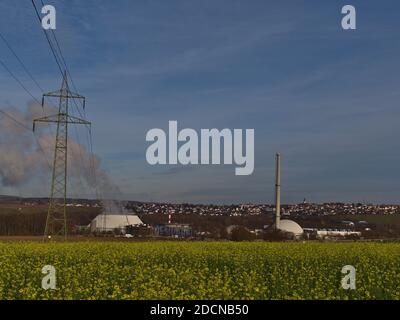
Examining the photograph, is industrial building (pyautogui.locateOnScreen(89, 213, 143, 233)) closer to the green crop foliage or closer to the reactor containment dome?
the reactor containment dome

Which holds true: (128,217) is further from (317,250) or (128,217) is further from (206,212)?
(317,250)

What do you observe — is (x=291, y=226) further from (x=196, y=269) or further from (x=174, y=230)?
(x=196, y=269)

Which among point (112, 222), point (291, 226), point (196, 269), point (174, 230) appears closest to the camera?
point (196, 269)

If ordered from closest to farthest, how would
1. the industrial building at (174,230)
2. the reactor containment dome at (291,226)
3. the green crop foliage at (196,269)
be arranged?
1. the green crop foliage at (196,269)
2. the industrial building at (174,230)
3. the reactor containment dome at (291,226)

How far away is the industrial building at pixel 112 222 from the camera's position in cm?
10756

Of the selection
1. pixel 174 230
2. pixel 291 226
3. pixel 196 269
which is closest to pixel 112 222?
pixel 174 230

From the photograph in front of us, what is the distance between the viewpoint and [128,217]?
117 m

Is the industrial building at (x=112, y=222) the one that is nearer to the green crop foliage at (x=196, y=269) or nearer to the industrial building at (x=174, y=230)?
the industrial building at (x=174, y=230)

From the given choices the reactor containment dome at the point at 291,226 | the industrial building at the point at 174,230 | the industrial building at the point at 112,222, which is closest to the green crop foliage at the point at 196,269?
the industrial building at the point at 174,230

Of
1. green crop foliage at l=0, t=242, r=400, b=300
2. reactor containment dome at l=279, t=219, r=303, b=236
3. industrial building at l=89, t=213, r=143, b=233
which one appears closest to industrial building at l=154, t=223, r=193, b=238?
industrial building at l=89, t=213, r=143, b=233

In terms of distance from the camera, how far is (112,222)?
370 feet

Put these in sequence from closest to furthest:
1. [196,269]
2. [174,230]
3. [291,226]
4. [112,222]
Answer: [196,269] < [174,230] < [291,226] < [112,222]

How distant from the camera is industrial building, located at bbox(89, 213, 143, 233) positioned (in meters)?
108
